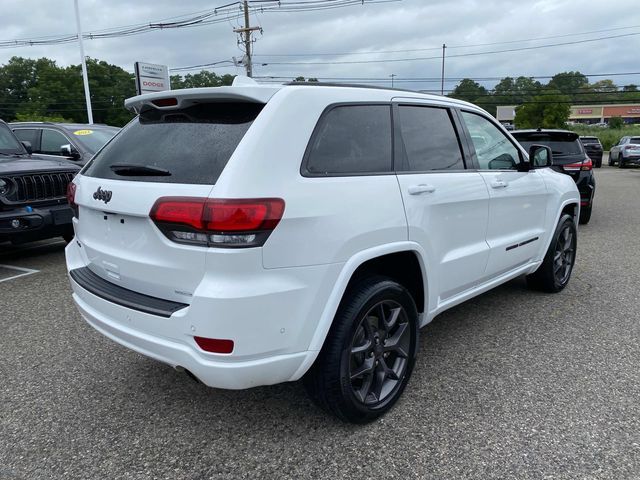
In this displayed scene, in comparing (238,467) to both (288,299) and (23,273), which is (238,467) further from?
(23,273)

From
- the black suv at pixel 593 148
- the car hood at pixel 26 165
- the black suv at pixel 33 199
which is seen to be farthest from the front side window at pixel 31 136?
the black suv at pixel 593 148

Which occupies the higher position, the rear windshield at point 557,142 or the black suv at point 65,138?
the black suv at point 65,138

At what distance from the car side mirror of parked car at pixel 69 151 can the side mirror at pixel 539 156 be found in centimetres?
641

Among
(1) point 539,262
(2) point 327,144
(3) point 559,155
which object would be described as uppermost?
(2) point 327,144

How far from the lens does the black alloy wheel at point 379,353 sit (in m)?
2.66

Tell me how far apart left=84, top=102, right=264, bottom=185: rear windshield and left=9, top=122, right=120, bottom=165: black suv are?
17.8ft

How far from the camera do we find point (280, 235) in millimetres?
2141

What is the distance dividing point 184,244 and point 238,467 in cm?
113

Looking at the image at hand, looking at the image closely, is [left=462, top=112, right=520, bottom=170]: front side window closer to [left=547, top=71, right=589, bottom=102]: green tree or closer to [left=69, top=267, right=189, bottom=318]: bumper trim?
[left=69, top=267, right=189, bottom=318]: bumper trim

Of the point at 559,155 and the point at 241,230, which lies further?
the point at 559,155

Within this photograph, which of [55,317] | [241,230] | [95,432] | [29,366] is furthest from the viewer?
[55,317]

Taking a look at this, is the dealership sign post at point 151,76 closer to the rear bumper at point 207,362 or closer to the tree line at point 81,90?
the rear bumper at point 207,362

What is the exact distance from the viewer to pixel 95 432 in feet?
8.83

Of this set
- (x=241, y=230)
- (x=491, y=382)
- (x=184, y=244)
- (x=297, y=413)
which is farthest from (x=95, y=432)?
(x=491, y=382)
